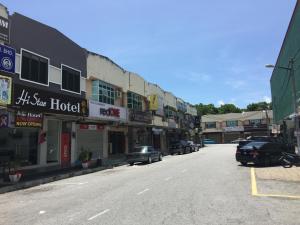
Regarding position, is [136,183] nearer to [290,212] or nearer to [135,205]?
[135,205]

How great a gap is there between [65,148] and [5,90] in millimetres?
9132

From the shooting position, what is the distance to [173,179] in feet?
53.2

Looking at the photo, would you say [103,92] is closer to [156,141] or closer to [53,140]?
[53,140]

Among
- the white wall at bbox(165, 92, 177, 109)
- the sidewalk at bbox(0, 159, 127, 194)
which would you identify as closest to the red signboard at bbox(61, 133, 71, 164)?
the sidewalk at bbox(0, 159, 127, 194)

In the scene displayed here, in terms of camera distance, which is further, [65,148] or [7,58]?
[65,148]

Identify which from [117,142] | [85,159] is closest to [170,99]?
[117,142]

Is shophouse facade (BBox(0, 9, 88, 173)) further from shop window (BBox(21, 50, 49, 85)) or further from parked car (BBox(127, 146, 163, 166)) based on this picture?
parked car (BBox(127, 146, 163, 166))

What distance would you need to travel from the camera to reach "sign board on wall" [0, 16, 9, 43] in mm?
19078

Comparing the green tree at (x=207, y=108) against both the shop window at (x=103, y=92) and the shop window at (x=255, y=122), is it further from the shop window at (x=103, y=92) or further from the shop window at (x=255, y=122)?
the shop window at (x=103, y=92)

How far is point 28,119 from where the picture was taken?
1959 cm

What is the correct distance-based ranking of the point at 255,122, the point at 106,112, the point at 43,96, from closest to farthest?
the point at 43,96
the point at 106,112
the point at 255,122

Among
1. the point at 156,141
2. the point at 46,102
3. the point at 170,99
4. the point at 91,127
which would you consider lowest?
the point at 156,141

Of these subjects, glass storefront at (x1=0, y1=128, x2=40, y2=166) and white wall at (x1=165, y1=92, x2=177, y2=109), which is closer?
glass storefront at (x1=0, y1=128, x2=40, y2=166)

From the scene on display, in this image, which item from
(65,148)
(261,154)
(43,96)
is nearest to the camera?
(43,96)
